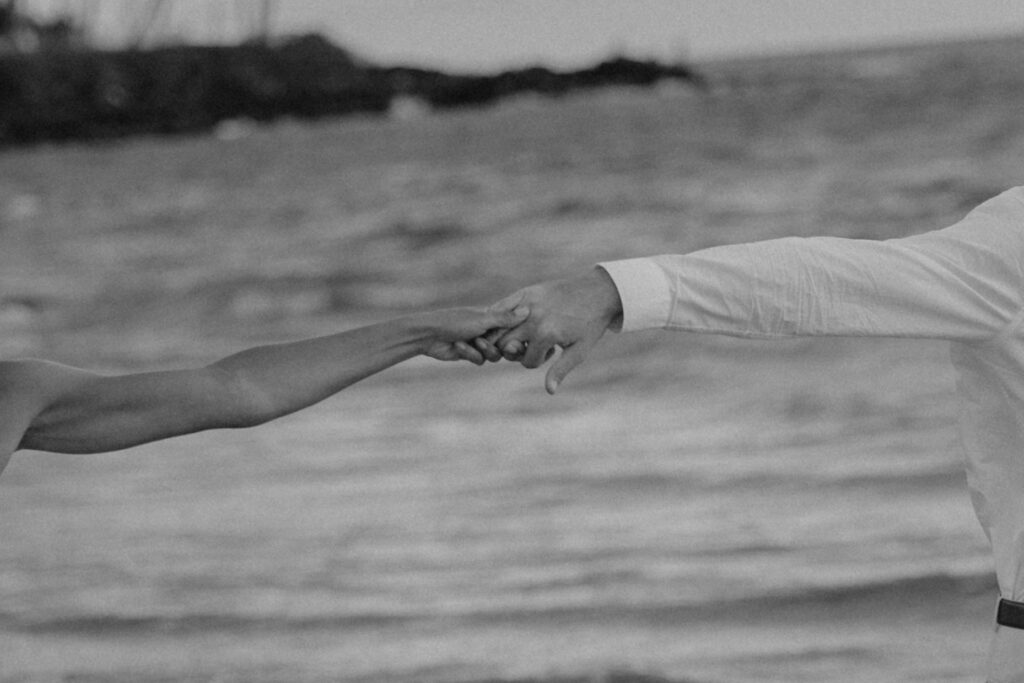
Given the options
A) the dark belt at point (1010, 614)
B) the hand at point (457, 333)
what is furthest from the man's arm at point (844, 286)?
the hand at point (457, 333)

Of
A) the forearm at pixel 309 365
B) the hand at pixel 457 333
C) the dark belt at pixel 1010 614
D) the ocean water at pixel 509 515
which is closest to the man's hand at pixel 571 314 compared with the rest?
the hand at pixel 457 333

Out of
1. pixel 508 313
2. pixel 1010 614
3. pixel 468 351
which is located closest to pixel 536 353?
pixel 508 313

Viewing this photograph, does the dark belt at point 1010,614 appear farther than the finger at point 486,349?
No

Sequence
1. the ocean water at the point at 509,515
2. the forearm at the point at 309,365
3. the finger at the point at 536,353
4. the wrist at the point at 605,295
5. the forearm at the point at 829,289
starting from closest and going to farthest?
the forearm at the point at 829,289 → the wrist at the point at 605,295 → the finger at the point at 536,353 → the forearm at the point at 309,365 → the ocean water at the point at 509,515

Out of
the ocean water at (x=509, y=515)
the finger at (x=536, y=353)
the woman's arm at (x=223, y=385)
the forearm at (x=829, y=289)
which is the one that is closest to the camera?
the forearm at (x=829, y=289)

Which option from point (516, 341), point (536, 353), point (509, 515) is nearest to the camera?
point (536, 353)

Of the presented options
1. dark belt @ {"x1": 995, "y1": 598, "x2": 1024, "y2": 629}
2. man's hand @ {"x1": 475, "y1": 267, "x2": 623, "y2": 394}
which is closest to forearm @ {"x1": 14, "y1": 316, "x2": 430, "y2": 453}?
man's hand @ {"x1": 475, "y1": 267, "x2": 623, "y2": 394}

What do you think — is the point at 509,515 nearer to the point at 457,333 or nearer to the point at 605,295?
the point at 457,333

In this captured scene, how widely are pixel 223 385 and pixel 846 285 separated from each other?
1039 millimetres

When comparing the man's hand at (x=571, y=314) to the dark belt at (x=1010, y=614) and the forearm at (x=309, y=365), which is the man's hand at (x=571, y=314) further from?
the dark belt at (x=1010, y=614)

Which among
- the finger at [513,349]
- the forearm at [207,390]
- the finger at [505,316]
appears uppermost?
the finger at [505,316]

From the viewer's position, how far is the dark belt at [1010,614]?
7.15 feet

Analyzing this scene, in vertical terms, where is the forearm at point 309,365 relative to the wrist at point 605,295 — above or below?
below

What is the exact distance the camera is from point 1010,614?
2195mm
